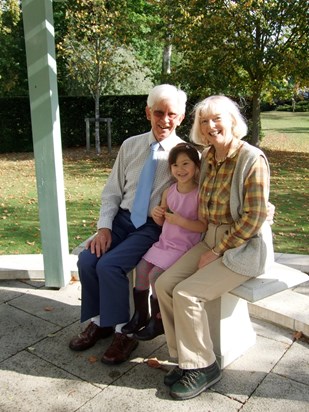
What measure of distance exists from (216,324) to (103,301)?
0.73 metres

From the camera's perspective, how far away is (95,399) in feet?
8.39

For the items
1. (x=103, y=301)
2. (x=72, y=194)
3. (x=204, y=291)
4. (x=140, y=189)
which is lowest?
(x=72, y=194)

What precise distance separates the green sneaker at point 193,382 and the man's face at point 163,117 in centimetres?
154

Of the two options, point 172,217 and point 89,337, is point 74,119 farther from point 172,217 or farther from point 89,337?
point 172,217

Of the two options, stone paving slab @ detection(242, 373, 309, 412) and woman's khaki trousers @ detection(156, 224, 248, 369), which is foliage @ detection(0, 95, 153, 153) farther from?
stone paving slab @ detection(242, 373, 309, 412)

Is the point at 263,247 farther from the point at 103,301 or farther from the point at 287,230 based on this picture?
the point at 287,230

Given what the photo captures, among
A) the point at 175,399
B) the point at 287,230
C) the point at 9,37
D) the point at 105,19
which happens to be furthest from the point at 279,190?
the point at 9,37

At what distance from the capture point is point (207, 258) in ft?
8.94

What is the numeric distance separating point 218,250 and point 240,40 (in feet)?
32.8

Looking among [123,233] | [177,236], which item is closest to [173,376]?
[177,236]

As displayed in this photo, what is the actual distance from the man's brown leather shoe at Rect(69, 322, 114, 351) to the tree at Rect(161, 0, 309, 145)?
9684 mm

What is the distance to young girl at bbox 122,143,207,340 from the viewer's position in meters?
2.88

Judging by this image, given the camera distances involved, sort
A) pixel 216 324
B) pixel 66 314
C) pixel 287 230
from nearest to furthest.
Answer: pixel 216 324
pixel 66 314
pixel 287 230

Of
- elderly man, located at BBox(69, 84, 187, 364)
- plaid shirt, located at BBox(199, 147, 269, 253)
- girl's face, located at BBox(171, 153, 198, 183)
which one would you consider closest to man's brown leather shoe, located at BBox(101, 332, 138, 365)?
elderly man, located at BBox(69, 84, 187, 364)
